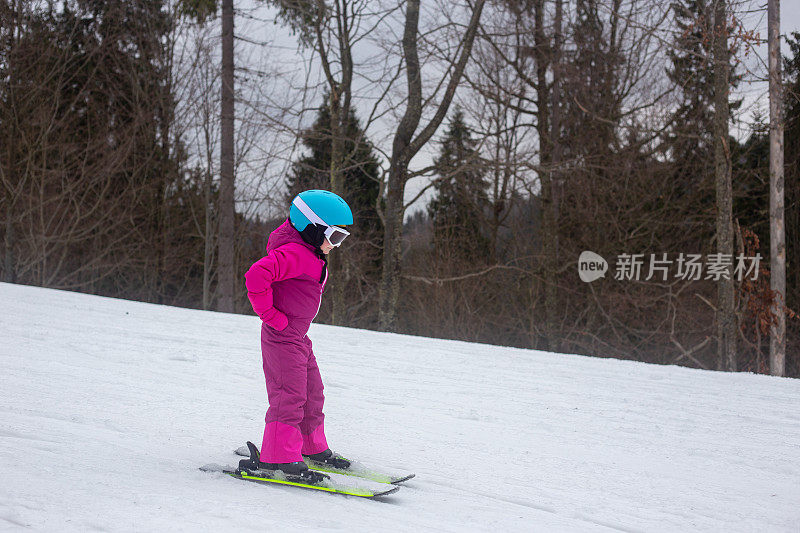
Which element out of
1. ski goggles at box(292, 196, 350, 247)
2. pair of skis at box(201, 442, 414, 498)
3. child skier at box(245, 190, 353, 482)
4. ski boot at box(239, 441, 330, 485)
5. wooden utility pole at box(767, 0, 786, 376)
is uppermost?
wooden utility pole at box(767, 0, 786, 376)

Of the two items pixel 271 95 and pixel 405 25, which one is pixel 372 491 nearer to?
pixel 405 25

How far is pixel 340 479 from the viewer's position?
353 cm

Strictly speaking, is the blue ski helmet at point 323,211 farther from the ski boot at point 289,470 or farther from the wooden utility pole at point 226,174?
the wooden utility pole at point 226,174

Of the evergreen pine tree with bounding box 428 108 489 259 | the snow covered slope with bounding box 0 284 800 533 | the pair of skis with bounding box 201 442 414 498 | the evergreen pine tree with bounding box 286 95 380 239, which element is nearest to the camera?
the snow covered slope with bounding box 0 284 800 533

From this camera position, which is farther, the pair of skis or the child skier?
the child skier

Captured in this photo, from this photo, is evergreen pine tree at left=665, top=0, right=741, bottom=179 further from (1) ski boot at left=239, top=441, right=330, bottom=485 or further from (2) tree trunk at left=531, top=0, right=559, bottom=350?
(1) ski boot at left=239, top=441, right=330, bottom=485

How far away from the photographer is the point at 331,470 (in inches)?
146

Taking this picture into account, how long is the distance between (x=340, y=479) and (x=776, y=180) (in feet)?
41.7

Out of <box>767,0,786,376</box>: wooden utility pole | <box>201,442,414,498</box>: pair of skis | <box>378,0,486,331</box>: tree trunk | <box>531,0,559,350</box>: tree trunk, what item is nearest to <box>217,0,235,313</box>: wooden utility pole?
<box>378,0,486,331</box>: tree trunk

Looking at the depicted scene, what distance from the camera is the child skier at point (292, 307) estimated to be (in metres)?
3.48

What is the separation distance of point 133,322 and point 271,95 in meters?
8.80

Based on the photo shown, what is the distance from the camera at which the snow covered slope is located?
306 cm

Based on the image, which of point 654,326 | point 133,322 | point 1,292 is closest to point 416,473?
point 133,322

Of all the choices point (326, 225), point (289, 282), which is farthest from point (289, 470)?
point (326, 225)
